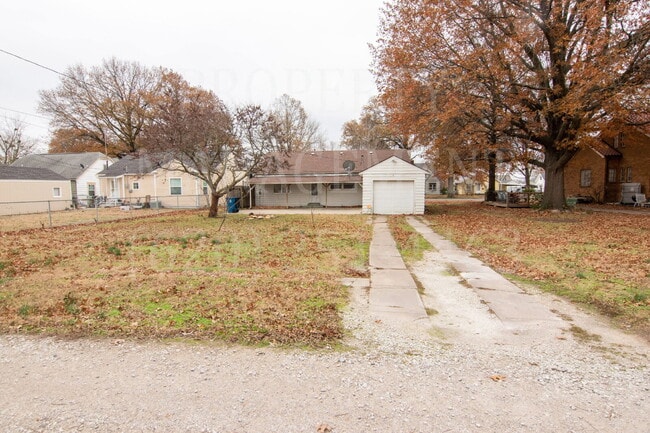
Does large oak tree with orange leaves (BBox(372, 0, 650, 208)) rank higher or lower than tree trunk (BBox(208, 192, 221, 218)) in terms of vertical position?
higher

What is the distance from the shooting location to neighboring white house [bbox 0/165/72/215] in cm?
2365

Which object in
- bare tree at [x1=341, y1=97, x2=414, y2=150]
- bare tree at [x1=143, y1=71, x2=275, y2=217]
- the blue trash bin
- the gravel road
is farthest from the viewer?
bare tree at [x1=341, y1=97, x2=414, y2=150]

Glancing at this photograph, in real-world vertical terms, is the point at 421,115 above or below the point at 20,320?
above

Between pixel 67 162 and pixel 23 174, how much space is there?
9037 millimetres

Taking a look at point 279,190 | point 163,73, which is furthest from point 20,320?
point 163,73

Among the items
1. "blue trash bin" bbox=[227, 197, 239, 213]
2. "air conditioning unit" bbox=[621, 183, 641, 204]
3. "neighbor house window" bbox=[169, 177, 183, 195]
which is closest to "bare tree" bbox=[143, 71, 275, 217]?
"blue trash bin" bbox=[227, 197, 239, 213]

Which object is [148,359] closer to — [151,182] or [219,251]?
[219,251]

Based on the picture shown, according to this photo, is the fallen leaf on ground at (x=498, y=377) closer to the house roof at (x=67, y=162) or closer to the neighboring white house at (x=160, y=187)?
the neighboring white house at (x=160, y=187)

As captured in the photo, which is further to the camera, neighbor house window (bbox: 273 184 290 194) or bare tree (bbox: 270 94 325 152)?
bare tree (bbox: 270 94 325 152)

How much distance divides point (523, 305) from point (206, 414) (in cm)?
442

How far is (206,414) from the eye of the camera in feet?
8.40

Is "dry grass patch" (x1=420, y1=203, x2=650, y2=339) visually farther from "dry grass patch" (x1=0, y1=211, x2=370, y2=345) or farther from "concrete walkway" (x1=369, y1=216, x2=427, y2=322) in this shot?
"dry grass patch" (x1=0, y1=211, x2=370, y2=345)

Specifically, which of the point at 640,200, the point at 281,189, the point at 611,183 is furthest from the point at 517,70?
the point at 281,189

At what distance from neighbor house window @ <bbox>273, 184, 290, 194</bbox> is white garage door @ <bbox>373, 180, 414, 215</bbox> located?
881cm
